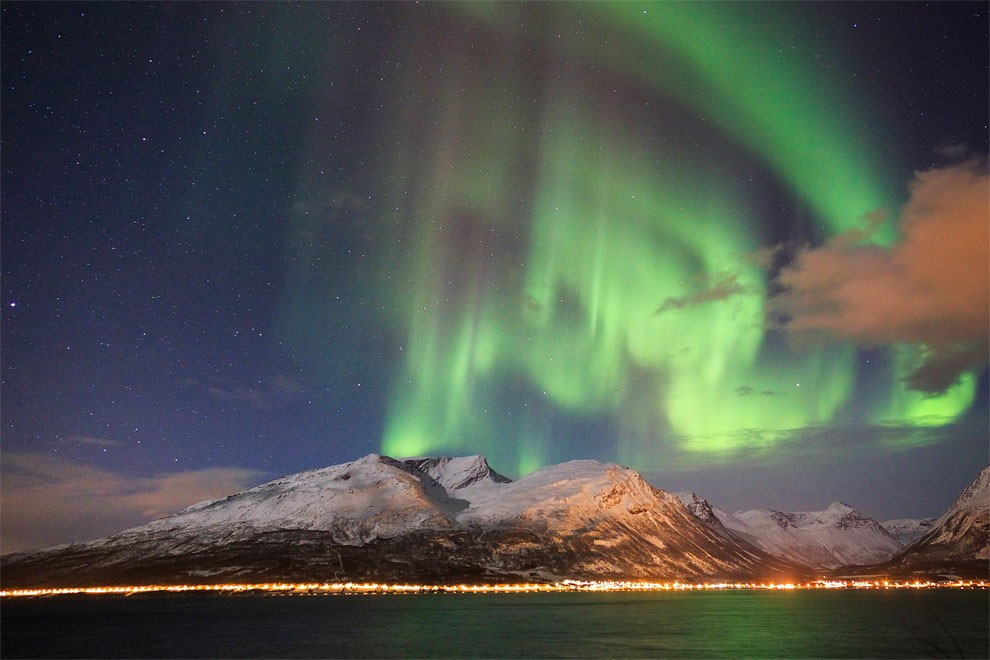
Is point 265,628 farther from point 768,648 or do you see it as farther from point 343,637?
point 768,648

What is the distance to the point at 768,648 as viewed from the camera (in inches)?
4727

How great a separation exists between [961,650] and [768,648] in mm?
28818

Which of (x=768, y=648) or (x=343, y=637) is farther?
(x=343, y=637)

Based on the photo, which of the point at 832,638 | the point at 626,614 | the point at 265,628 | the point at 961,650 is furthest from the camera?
the point at 626,614

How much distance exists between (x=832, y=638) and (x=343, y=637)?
305 feet

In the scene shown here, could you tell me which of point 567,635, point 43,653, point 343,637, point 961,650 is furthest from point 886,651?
point 43,653

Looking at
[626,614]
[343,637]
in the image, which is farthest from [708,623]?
[343,637]

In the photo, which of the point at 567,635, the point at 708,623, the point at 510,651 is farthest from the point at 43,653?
the point at 708,623

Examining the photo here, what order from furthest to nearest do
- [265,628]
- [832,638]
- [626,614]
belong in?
[626,614], [265,628], [832,638]

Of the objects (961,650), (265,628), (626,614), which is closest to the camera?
(961,650)

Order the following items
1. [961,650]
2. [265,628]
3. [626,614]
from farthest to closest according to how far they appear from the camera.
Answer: [626,614] → [265,628] → [961,650]

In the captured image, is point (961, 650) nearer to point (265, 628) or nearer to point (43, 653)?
point (265, 628)

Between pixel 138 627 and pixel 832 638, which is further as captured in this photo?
pixel 138 627

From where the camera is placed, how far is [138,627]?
554ft
